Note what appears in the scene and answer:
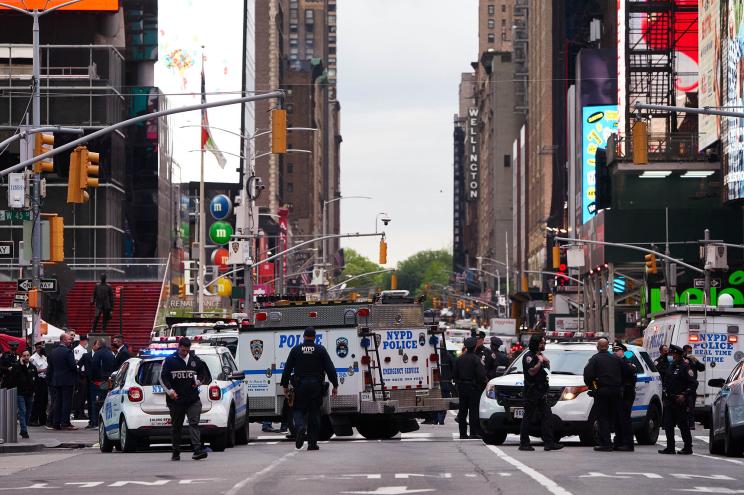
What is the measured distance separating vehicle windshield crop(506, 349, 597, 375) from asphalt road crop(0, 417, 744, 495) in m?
1.26

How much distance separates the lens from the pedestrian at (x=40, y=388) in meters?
34.9

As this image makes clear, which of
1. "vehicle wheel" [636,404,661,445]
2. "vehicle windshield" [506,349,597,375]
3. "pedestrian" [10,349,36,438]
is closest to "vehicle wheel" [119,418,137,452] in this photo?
"pedestrian" [10,349,36,438]

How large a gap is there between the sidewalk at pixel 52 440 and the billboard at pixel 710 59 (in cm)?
4645

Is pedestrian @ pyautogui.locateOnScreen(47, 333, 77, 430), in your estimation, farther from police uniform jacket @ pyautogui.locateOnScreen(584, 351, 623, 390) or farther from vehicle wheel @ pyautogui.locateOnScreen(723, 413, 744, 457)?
vehicle wheel @ pyautogui.locateOnScreen(723, 413, 744, 457)

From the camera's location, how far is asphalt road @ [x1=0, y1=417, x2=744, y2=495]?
1684 cm

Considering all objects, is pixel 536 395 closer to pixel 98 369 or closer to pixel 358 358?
pixel 358 358

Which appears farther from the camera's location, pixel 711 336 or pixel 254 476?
pixel 711 336

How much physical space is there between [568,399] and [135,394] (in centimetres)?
687

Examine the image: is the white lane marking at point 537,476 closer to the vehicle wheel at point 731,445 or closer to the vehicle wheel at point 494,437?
the vehicle wheel at point 494,437

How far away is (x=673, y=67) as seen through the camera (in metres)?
97.5

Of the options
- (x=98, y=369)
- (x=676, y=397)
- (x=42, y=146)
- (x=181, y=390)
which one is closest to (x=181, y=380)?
(x=181, y=390)

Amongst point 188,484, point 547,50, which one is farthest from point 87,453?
point 547,50

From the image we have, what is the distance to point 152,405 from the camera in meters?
25.0

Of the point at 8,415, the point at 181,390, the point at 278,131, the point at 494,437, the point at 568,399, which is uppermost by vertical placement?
the point at 278,131
